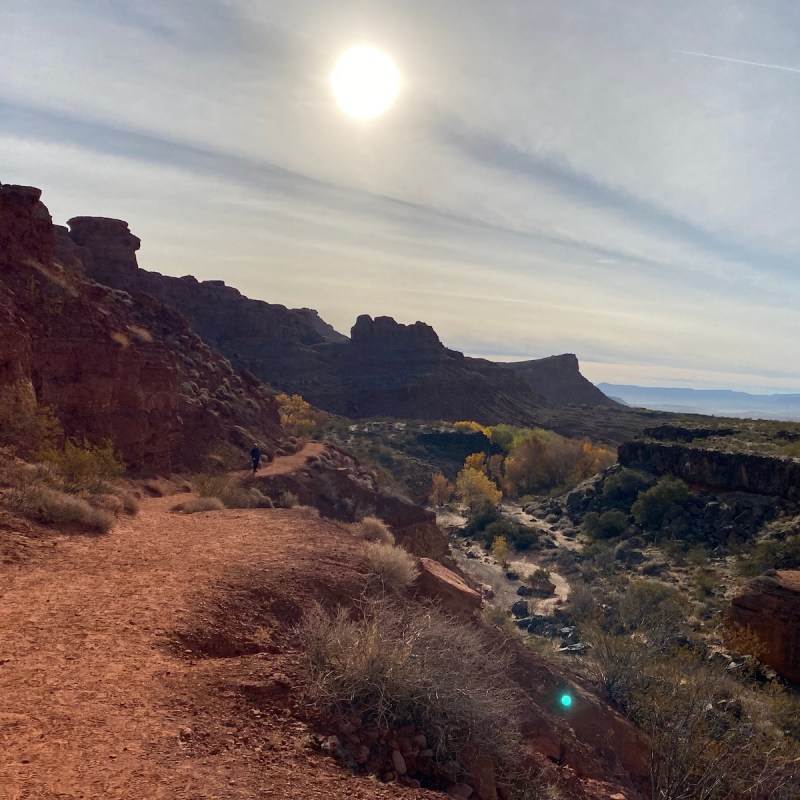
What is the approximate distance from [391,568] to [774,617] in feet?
53.6

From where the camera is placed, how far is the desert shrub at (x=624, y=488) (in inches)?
1700

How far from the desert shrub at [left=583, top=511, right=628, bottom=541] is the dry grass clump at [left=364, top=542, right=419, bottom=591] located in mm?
32557

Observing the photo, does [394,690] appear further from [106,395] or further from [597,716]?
[106,395]

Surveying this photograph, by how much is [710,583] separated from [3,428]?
95.5 feet

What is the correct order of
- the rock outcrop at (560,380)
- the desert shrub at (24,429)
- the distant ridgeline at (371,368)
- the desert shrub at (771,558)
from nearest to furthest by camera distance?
the desert shrub at (24,429) → the desert shrub at (771,558) → the distant ridgeline at (371,368) → the rock outcrop at (560,380)

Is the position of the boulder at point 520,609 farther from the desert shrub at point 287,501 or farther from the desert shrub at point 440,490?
the desert shrub at point 440,490

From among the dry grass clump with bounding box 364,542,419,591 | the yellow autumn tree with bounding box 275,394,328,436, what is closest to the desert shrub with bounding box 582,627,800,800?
the dry grass clump with bounding box 364,542,419,591

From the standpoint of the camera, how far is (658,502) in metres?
39.0

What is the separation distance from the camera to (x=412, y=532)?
25.3m

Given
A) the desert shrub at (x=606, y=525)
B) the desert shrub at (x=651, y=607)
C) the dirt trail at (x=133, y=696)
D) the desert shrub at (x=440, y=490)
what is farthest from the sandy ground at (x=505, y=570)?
the dirt trail at (x=133, y=696)

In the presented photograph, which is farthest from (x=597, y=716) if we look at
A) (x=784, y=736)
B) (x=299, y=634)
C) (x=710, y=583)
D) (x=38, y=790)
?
(x=710, y=583)

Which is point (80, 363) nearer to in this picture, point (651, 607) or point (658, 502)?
point (651, 607)

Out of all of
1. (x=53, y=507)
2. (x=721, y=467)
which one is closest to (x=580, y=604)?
(x=721, y=467)

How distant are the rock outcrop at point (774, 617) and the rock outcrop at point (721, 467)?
48.6 feet
